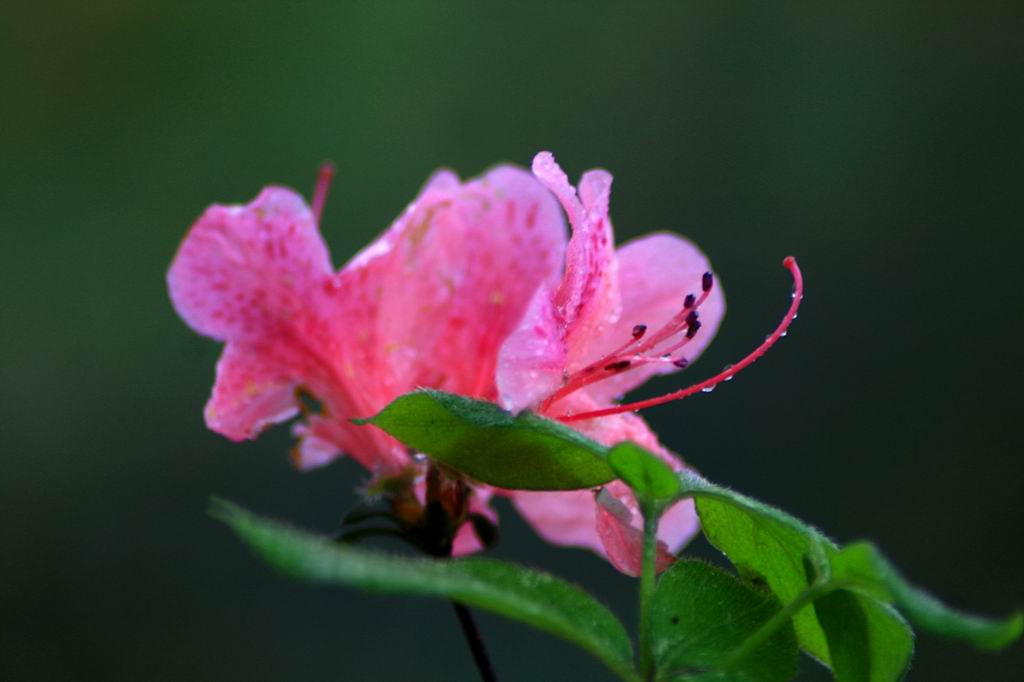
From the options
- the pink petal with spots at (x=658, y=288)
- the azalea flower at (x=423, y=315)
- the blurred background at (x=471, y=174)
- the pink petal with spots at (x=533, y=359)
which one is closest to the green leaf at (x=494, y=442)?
the pink petal with spots at (x=533, y=359)

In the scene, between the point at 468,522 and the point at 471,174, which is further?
the point at 471,174

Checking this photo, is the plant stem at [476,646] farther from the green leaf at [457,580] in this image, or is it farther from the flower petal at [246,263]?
the flower petal at [246,263]

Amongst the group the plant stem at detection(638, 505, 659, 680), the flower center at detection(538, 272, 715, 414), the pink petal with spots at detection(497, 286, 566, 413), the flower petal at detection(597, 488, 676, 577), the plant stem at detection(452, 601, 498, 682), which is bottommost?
the plant stem at detection(452, 601, 498, 682)

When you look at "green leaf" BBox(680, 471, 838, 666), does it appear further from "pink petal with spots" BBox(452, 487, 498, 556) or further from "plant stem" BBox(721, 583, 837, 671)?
"pink petal with spots" BBox(452, 487, 498, 556)

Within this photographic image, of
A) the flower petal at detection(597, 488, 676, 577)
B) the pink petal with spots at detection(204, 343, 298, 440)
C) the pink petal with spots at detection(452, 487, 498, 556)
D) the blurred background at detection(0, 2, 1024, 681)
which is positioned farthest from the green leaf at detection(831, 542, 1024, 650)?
the blurred background at detection(0, 2, 1024, 681)

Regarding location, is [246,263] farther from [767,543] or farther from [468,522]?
[767,543]

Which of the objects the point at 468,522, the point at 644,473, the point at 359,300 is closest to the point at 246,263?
the point at 359,300

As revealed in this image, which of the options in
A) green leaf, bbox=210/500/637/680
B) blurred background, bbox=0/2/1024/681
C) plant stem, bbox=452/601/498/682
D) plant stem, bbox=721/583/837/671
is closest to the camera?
green leaf, bbox=210/500/637/680
